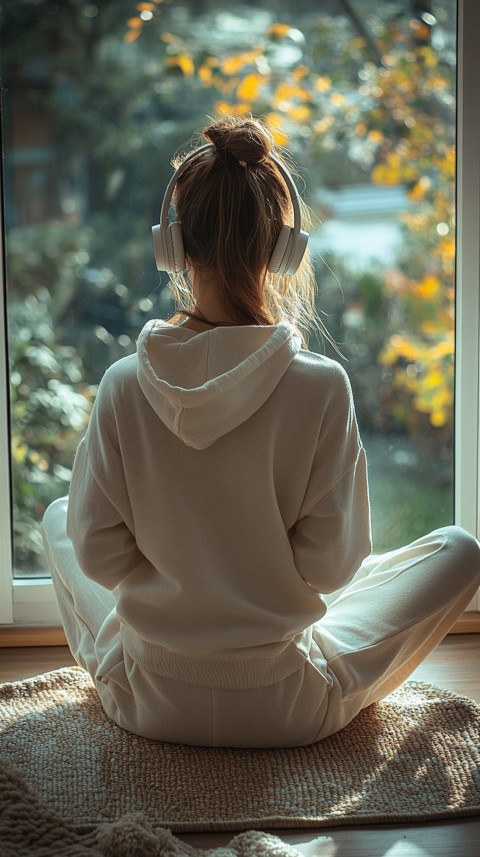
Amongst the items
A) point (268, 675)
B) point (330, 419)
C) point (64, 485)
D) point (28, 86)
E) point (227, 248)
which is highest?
point (28, 86)

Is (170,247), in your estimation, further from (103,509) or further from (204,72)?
(204,72)

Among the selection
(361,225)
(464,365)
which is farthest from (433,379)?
(361,225)

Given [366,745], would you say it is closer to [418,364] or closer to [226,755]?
[226,755]

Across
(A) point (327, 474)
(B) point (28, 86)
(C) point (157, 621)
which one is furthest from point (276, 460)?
(B) point (28, 86)

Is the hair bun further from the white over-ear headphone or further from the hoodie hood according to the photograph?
the hoodie hood

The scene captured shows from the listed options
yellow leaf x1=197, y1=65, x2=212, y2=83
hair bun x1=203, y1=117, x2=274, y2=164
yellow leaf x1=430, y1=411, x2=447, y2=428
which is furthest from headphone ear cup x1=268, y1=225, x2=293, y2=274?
yellow leaf x1=430, y1=411, x2=447, y2=428

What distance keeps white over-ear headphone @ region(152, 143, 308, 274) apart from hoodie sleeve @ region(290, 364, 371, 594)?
0.17 metres

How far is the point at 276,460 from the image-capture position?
1.42m

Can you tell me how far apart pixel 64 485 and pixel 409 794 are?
38.8 inches

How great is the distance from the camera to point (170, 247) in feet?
4.62

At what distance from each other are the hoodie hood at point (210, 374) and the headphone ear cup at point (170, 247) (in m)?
0.10

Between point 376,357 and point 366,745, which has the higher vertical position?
point 376,357

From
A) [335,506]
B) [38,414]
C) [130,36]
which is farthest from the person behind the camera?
[38,414]

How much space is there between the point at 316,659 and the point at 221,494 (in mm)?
325
